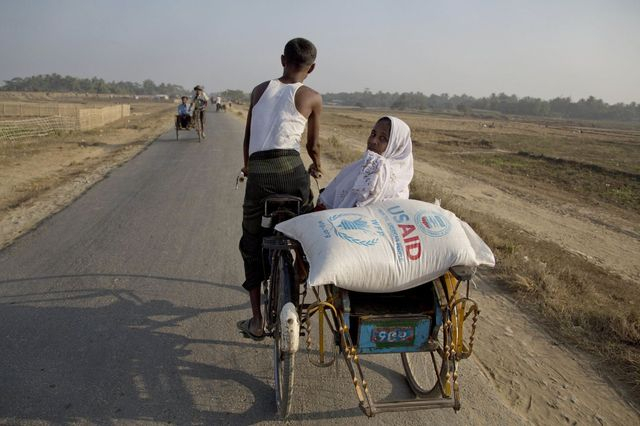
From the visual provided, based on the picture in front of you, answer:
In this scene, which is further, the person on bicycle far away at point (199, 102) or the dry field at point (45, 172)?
the person on bicycle far away at point (199, 102)

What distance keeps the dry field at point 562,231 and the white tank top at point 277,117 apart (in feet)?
8.94

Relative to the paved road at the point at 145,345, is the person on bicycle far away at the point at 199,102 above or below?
above

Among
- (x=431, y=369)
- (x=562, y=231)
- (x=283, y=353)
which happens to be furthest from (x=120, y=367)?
(x=562, y=231)

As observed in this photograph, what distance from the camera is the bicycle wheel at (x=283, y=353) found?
7.84 feet

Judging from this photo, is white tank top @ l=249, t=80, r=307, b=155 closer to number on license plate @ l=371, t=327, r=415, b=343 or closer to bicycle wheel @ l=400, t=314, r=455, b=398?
number on license plate @ l=371, t=327, r=415, b=343

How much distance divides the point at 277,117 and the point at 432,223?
1.15m

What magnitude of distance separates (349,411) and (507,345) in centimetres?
156

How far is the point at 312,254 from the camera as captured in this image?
235cm

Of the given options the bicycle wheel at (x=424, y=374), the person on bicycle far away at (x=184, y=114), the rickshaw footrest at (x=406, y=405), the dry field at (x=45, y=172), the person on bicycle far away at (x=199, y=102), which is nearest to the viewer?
the rickshaw footrest at (x=406, y=405)

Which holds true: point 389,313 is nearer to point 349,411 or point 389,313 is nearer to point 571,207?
point 349,411

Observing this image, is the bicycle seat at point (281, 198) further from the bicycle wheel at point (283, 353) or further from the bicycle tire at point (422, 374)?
the bicycle tire at point (422, 374)

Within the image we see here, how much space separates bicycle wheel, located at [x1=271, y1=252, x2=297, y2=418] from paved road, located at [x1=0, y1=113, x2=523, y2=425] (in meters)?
0.16

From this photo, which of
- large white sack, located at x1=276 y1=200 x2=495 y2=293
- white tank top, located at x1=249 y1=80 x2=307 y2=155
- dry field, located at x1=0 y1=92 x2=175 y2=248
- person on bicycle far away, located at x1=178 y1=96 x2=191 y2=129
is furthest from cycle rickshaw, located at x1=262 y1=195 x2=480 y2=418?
person on bicycle far away, located at x1=178 y1=96 x2=191 y2=129

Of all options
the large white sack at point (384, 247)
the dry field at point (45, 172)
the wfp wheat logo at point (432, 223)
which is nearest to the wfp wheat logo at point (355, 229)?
the large white sack at point (384, 247)
